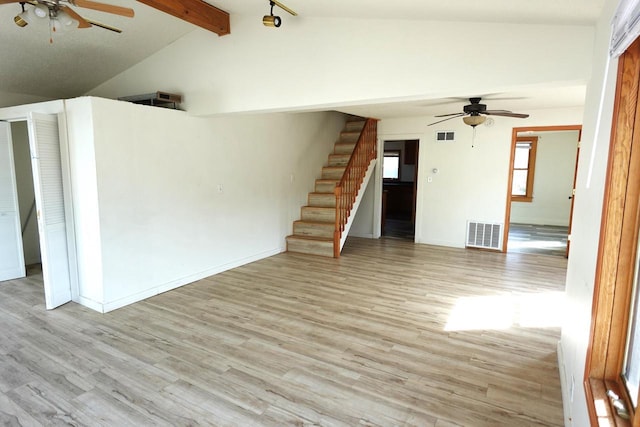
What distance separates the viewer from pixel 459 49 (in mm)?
2732

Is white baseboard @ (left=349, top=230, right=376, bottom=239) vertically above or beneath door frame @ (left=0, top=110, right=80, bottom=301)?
beneath

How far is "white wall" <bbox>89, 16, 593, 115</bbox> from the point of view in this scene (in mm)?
2498

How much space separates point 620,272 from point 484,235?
5.46 metres

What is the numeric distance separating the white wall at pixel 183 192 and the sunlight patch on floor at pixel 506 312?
3.20 meters

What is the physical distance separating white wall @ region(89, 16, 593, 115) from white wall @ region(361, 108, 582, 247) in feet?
12.8

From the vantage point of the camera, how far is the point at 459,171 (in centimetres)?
664

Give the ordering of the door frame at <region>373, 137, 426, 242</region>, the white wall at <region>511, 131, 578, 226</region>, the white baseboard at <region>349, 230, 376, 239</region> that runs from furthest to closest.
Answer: the white wall at <region>511, 131, 578, 226</region>
the white baseboard at <region>349, 230, 376, 239</region>
the door frame at <region>373, 137, 426, 242</region>

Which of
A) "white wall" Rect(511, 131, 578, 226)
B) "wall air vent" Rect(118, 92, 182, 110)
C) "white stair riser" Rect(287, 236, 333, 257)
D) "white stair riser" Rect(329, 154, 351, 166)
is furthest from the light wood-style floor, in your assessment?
"white wall" Rect(511, 131, 578, 226)

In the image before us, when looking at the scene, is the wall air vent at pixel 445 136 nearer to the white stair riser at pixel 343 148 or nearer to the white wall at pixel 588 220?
the white stair riser at pixel 343 148

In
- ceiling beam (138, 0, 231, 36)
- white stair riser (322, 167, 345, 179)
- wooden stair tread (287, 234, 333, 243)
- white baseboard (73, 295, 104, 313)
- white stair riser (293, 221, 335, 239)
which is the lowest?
white baseboard (73, 295, 104, 313)

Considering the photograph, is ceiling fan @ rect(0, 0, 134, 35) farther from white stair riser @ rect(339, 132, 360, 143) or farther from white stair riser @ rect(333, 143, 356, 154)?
white stair riser @ rect(339, 132, 360, 143)

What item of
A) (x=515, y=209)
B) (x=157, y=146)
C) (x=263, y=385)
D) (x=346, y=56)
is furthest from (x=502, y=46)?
(x=515, y=209)

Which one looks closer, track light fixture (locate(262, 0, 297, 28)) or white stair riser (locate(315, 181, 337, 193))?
track light fixture (locate(262, 0, 297, 28))

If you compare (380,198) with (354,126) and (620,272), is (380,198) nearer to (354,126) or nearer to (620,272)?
(354,126)
